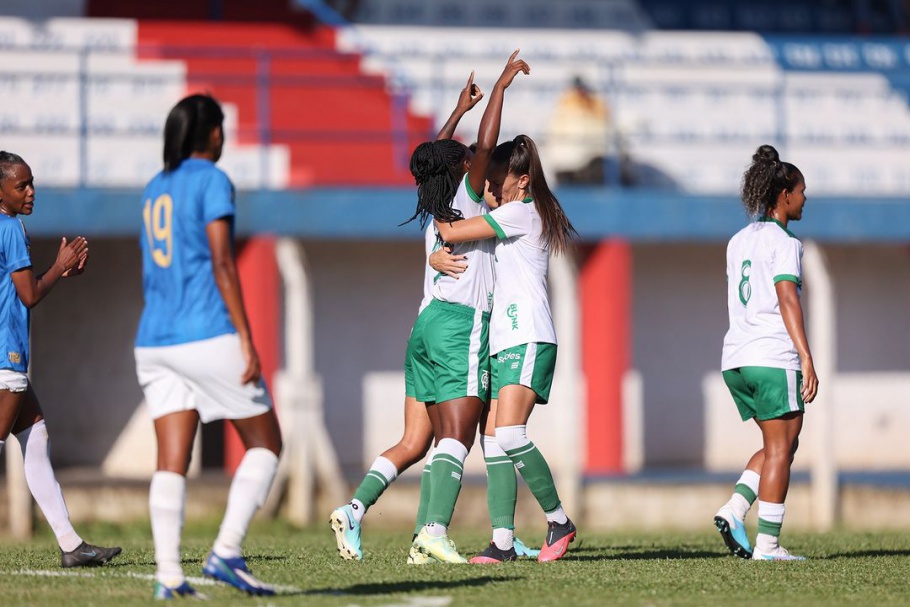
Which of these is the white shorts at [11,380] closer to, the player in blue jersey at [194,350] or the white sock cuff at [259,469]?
the player in blue jersey at [194,350]

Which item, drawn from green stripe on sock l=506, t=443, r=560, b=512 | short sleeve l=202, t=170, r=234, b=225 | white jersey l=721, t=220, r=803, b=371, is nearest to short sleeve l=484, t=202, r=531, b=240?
green stripe on sock l=506, t=443, r=560, b=512

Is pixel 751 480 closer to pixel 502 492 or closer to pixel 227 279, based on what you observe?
pixel 502 492

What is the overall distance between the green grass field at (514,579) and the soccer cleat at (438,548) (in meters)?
0.09

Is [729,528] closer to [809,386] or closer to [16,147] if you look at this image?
[809,386]

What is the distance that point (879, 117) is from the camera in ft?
57.4

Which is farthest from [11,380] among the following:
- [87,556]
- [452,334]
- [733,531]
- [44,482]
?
[733,531]

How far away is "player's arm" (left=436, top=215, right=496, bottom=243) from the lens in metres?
6.79

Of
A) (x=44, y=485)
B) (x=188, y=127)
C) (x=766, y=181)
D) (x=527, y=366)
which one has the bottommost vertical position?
(x=44, y=485)

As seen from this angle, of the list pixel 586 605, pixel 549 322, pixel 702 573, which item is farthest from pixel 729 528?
pixel 586 605

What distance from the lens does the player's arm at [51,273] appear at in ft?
20.9

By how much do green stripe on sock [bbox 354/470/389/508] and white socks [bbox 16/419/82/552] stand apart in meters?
1.29

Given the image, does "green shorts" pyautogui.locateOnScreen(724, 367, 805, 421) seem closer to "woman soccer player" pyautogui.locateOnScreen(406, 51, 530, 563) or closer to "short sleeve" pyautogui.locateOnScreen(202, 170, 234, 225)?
"woman soccer player" pyautogui.locateOnScreen(406, 51, 530, 563)

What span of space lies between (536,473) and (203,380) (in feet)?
7.04

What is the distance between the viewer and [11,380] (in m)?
6.68
